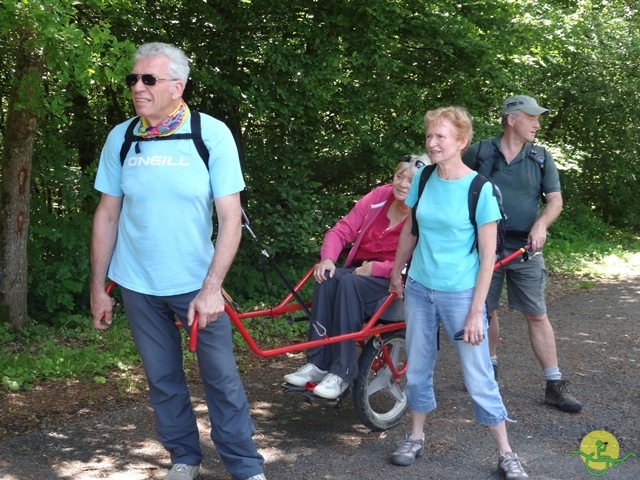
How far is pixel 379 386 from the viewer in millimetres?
5160

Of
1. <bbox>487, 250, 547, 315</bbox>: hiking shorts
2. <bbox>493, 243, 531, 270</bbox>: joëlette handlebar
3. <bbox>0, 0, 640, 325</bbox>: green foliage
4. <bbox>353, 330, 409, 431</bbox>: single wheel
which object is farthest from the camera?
<bbox>0, 0, 640, 325</bbox>: green foliage

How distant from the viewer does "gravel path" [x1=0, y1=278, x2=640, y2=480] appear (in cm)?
445

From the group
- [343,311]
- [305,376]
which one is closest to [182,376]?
[305,376]

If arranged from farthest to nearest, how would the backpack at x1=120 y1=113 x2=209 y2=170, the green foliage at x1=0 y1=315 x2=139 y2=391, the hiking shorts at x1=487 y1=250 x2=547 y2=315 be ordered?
the green foliage at x1=0 y1=315 x2=139 y2=391 → the hiking shorts at x1=487 y1=250 x2=547 y2=315 → the backpack at x1=120 y1=113 x2=209 y2=170

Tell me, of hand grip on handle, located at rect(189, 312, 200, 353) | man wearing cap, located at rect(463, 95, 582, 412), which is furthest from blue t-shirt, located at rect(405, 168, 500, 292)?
hand grip on handle, located at rect(189, 312, 200, 353)

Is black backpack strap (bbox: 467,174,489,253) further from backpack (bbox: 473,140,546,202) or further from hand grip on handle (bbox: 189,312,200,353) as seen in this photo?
hand grip on handle (bbox: 189,312,200,353)

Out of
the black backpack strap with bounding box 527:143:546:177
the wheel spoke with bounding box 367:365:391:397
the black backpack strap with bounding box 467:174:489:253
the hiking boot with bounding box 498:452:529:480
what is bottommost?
the hiking boot with bounding box 498:452:529:480

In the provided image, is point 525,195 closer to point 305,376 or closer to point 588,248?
point 305,376

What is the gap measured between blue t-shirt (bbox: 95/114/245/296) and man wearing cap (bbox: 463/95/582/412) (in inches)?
87.7

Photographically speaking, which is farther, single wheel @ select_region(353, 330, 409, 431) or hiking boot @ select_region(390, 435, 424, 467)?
single wheel @ select_region(353, 330, 409, 431)

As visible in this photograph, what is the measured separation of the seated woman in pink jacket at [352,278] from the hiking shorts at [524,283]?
33.4 inches

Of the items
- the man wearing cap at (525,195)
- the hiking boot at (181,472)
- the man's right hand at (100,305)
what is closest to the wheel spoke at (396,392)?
the man wearing cap at (525,195)

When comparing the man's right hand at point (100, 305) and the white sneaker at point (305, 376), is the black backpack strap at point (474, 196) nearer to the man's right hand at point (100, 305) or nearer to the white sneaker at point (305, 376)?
the white sneaker at point (305, 376)

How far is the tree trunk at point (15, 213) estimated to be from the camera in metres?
7.50
